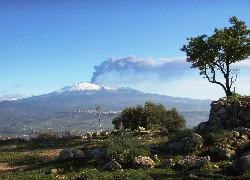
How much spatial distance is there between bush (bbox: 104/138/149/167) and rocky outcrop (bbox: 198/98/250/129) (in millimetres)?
17854

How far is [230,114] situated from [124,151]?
21.4 metres

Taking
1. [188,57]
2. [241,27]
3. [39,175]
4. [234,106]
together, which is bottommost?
[39,175]

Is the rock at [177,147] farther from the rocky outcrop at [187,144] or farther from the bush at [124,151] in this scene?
the bush at [124,151]

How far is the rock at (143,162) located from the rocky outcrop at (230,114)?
19.7 m

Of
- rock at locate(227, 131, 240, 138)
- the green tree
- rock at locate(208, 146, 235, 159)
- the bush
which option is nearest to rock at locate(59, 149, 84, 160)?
the bush

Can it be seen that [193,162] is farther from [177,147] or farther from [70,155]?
[70,155]

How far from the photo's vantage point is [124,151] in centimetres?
3119

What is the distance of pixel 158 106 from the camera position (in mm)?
104250

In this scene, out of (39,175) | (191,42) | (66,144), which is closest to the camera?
(39,175)

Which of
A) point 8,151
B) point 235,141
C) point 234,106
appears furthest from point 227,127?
point 8,151

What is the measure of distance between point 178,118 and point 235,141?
72183 millimetres

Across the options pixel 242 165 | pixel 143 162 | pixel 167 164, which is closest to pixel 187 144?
pixel 167 164

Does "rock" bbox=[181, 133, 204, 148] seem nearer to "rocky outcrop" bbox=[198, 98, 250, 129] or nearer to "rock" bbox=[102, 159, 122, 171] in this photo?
"rock" bbox=[102, 159, 122, 171]

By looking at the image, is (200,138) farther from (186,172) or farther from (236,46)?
(236,46)
